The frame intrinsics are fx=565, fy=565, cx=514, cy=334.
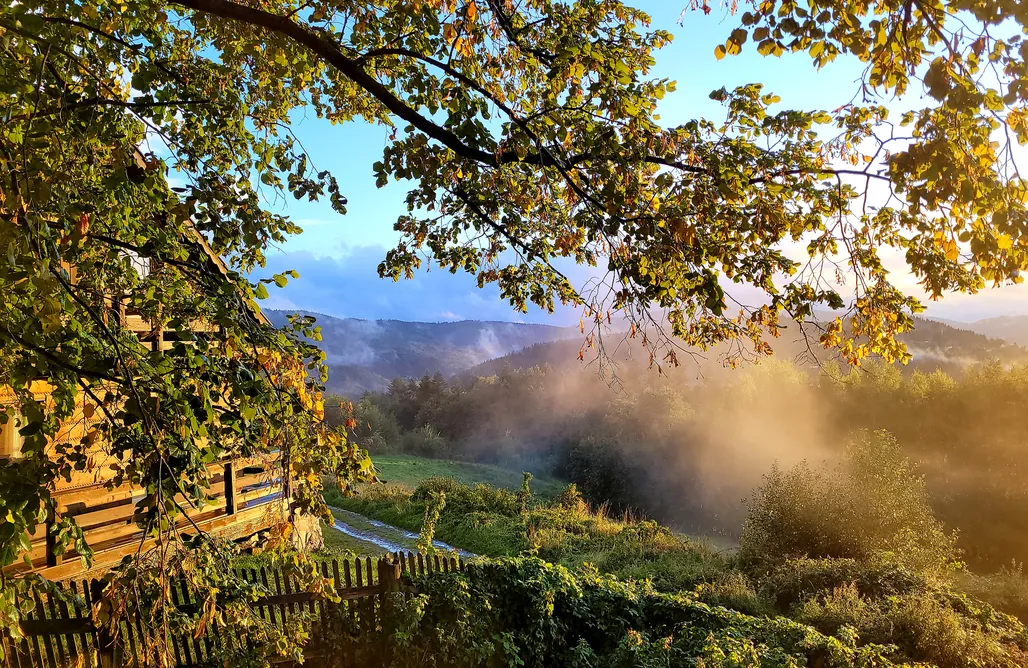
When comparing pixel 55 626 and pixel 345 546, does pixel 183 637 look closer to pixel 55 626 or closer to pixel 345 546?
pixel 55 626

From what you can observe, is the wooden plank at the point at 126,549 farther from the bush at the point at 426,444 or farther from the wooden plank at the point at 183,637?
the bush at the point at 426,444

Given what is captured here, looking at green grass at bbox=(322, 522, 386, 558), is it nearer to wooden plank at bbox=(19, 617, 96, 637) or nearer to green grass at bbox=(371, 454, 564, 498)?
wooden plank at bbox=(19, 617, 96, 637)

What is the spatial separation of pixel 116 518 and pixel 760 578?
1141cm

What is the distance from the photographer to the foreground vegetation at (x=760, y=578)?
21.8 ft

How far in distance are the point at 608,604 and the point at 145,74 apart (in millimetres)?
7312

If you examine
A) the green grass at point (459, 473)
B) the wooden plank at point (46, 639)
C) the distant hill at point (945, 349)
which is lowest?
the green grass at point (459, 473)

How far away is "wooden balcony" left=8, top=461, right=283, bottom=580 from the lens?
6.62 meters

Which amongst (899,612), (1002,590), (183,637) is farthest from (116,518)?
(1002,590)

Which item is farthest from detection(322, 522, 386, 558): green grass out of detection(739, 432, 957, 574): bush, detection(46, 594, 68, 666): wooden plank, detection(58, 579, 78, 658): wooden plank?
detection(739, 432, 957, 574): bush

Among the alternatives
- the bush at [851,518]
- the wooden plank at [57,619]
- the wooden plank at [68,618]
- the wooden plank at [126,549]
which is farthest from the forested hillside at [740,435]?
the wooden plank at [68,618]

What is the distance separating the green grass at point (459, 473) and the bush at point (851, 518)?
36.6 feet

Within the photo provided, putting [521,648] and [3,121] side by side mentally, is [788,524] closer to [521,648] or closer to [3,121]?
[521,648]

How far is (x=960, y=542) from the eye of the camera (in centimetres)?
1688

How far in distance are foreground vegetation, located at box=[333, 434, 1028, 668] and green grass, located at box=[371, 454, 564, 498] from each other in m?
5.50
